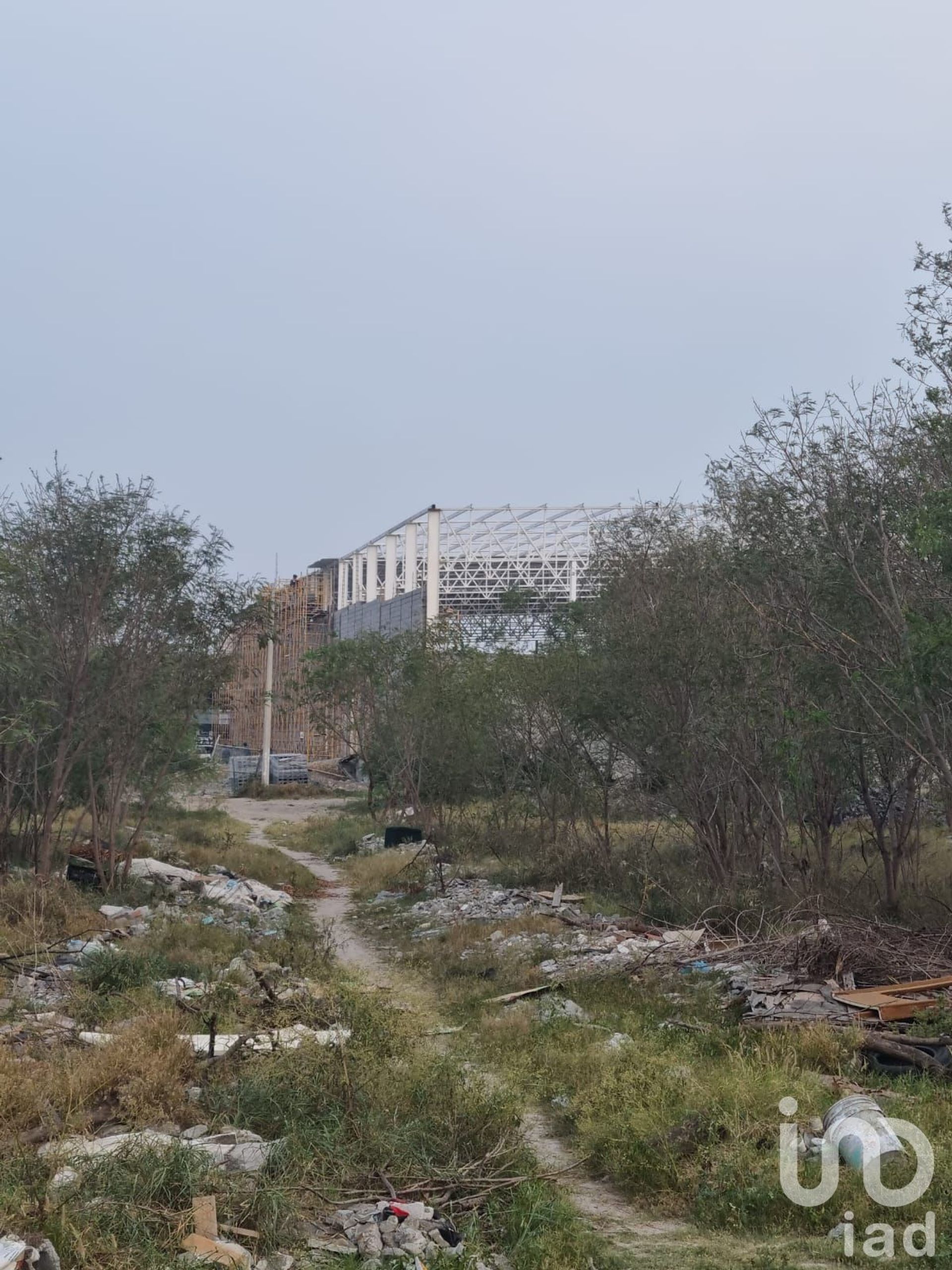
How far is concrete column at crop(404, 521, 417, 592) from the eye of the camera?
162 feet

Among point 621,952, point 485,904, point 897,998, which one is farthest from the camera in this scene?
point 485,904

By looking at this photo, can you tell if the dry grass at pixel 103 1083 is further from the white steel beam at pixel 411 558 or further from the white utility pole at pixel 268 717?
the white steel beam at pixel 411 558

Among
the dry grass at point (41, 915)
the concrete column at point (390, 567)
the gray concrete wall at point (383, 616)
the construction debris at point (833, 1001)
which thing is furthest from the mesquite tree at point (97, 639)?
the concrete column at point (390, 567)

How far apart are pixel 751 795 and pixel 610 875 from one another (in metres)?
3.18

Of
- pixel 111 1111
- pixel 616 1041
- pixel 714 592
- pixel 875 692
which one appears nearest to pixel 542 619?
pixel 714 592

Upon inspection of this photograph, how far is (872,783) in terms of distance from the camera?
15789mm

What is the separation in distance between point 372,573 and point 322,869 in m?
29.9

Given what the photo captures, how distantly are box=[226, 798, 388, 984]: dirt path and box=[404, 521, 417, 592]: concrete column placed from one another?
10097mm

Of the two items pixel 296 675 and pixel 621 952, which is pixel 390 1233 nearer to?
pixel 621 952

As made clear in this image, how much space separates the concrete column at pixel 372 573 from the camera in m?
A: 53.8

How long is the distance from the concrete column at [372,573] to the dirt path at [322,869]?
12.4m

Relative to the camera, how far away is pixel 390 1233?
555cm

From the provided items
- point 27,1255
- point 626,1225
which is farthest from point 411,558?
point 27,1255

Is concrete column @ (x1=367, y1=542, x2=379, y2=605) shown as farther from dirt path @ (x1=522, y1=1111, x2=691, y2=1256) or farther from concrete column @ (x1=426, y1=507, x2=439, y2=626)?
dirt path @ (x1=522, y1=1111, x2=691, y2=1256)
